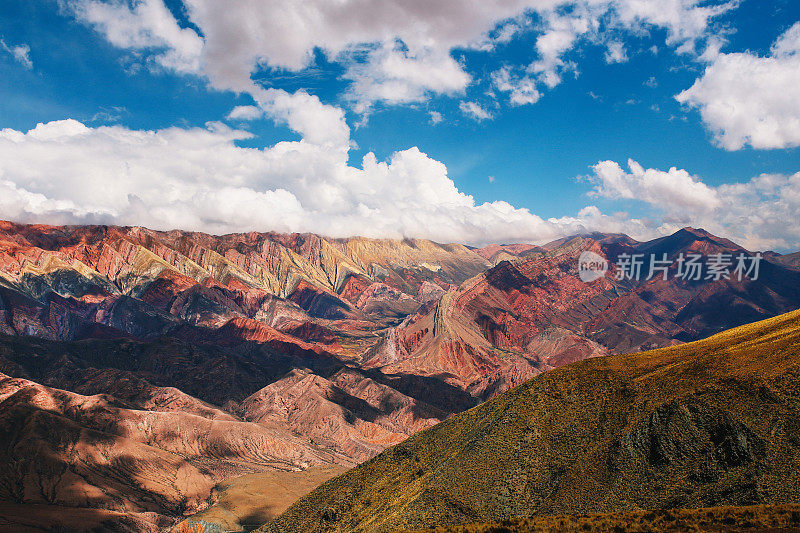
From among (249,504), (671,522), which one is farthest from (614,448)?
(249,504)

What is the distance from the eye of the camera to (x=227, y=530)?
15862 centimetres

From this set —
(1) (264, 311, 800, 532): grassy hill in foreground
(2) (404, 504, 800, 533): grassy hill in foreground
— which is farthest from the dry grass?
(2) (404, 504, 800, 533): grassy hill in foreground

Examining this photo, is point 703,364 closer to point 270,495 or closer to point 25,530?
point 270,495

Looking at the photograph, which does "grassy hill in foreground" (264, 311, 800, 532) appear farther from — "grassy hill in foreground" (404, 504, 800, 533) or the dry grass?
the dry grass

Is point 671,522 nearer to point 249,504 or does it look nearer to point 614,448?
point 614,448

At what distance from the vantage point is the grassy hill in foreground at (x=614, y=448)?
192 ft

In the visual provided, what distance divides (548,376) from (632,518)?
129 ft

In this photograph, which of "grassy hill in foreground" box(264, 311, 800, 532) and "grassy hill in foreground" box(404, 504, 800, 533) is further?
"grassy hill in foreground" box(264, 311, 800, 532)

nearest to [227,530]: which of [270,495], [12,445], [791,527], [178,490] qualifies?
[270,495]

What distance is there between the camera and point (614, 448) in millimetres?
69000

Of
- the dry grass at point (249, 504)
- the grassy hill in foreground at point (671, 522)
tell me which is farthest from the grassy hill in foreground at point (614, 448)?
the dry grass at point (249, 504)

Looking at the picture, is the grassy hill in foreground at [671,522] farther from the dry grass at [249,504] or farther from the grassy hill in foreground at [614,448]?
the dry grass at [249,504]

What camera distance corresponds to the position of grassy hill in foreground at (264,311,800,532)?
58375 mm

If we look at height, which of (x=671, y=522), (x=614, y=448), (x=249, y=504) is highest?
(x=614, y=448)
